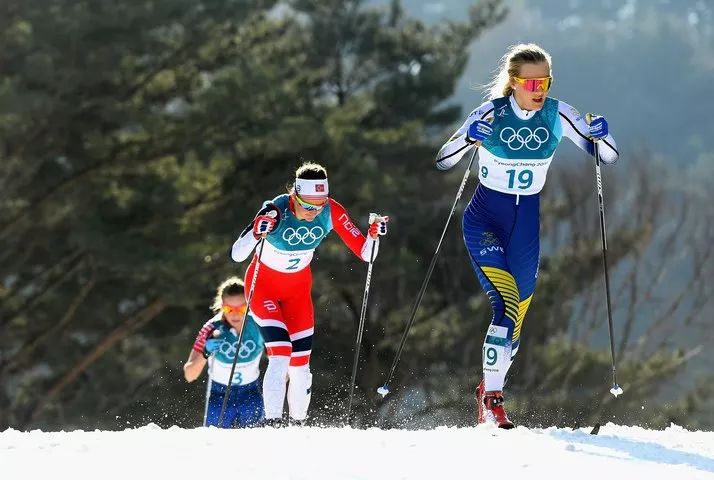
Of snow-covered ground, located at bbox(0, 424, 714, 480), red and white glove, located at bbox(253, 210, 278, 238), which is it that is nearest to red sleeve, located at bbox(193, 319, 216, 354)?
red and white glove, located at bbox(253, 210, 278, 238)

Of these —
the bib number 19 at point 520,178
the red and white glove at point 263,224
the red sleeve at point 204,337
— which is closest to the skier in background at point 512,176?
the bib number 19 at point 520,178

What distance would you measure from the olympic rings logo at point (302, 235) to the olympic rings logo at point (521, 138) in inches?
54.1

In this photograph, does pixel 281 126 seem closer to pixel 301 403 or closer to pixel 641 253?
pixel 641 253

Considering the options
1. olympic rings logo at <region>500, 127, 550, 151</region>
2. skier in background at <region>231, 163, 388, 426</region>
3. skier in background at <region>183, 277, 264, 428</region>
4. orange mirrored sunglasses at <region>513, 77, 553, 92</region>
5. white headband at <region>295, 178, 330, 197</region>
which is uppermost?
orange mirrored sunglasses at <region>513, 77, 553, 92</region>

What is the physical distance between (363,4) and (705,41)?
10305 cm

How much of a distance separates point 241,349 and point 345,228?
165cm

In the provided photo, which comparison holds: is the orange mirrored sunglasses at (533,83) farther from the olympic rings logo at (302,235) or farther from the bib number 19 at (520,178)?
the olympic rings logo at (302,235)

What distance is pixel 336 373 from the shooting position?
24.6 metres

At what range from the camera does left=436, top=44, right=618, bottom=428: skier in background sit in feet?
23.0

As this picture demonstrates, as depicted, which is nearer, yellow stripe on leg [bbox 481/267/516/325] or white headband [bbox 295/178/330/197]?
yellow stripe on leg [bbox 481/267/516/325]

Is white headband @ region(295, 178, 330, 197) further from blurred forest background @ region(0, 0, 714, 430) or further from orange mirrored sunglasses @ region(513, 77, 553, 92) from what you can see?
blurred forest background @ region(0, 0, 714, 430)

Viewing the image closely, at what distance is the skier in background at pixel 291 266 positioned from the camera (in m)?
7.77

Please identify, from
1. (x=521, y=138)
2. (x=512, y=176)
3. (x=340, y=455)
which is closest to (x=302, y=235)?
(x=512, y=176)

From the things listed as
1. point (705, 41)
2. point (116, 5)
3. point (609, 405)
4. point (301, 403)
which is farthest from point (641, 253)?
point (705, 41)
